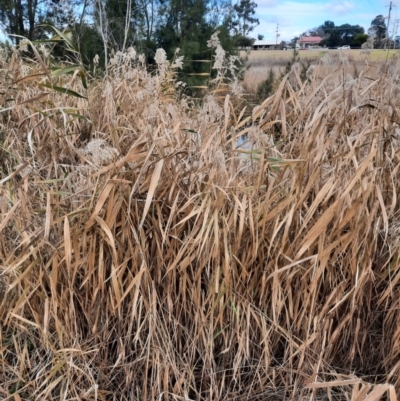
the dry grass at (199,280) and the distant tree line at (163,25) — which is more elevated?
the distant tree line at (163,25)

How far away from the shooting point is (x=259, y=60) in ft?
24.1

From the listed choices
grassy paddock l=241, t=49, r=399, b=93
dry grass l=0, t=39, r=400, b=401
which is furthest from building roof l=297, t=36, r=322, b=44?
dry grass l=0, t=39, r=400, b=401

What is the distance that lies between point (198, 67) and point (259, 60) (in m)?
2.48

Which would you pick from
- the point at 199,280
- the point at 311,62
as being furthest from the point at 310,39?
the point at 199,280

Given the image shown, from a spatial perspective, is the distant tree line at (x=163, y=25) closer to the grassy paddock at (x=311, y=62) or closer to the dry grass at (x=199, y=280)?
the grassy paddock at (x=311, y=62)

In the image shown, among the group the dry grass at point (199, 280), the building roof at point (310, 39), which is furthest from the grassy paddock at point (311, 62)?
the dry grass at point (199, 280)

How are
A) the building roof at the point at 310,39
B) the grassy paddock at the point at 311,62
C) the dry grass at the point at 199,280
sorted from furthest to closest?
the building roof at the point at 310,39
the grassy paddock at the point at 311,62
the dry grass at the point at 199,280

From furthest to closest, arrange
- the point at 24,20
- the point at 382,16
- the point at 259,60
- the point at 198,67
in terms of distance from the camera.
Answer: the point at 259,60 → the point at 24,20 → the point at 198,67 → the point at 382,16

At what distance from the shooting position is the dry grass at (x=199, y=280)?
1.11 metres

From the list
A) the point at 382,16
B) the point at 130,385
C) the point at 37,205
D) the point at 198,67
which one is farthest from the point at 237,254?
the point at 198,67

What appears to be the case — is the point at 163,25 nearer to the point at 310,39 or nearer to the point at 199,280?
the point at 310,39

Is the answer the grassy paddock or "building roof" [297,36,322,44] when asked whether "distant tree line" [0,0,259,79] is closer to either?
the grassy paddock

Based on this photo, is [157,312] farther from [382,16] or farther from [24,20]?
[24,20]

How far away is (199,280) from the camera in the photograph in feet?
3.69
